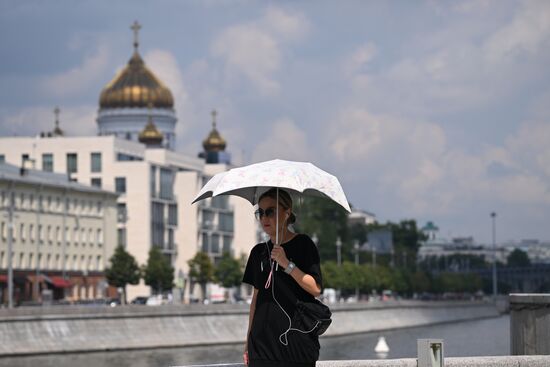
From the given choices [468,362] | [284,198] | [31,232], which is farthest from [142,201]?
[284,198]

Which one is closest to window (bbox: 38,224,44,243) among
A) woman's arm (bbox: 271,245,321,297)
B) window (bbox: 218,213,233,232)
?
window (bbox: 218,213,233,232)

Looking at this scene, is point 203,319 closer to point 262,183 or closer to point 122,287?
point 122,287

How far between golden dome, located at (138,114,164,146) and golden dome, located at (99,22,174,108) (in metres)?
10.2

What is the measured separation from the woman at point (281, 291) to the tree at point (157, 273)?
359 feet

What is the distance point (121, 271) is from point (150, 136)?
1634 inches

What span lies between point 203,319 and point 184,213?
61.4 m

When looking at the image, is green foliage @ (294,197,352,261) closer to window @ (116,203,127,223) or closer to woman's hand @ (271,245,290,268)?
window @ (116,203,127,223)

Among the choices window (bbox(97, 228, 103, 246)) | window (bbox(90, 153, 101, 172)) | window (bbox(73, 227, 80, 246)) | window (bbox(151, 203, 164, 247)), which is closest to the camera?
window (bbox(73, 227, 80, 246))

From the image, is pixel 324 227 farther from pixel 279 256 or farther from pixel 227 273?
pixel 279 256

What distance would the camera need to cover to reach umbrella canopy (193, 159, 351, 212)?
12.9 metres

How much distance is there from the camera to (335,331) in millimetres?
103062

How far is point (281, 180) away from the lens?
12.8 m

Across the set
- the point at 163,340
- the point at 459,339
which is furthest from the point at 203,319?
the point at 459,339

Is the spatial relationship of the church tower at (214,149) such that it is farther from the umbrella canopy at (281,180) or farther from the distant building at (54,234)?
the umbrella canopy at (281,180)
